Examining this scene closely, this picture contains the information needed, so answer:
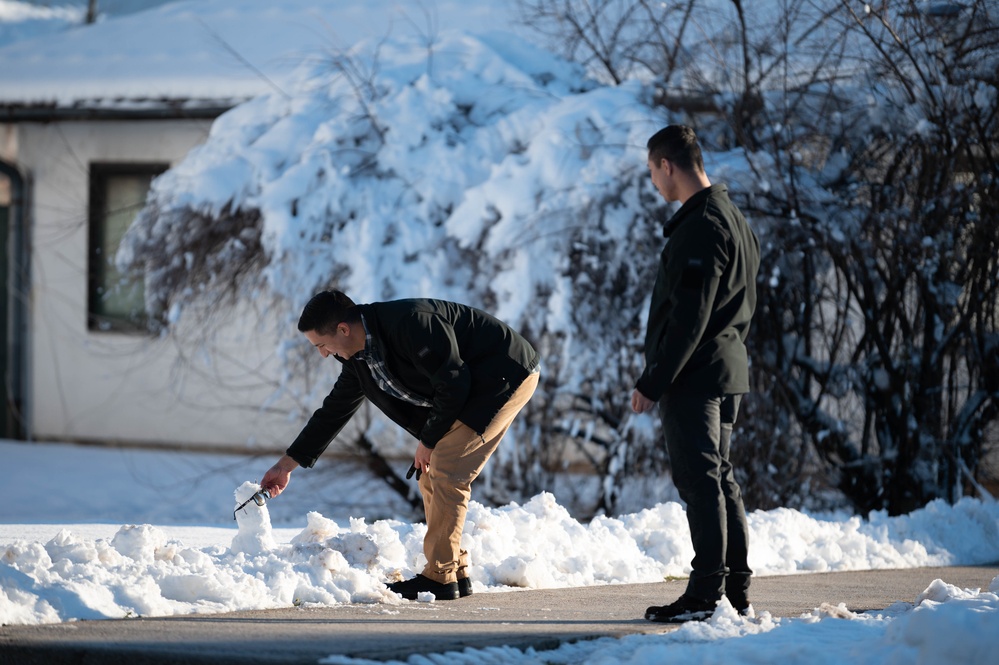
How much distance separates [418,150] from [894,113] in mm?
3042

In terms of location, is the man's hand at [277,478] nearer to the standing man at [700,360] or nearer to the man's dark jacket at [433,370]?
the man's dark jacket at [433,370]

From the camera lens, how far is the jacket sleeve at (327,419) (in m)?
4.73

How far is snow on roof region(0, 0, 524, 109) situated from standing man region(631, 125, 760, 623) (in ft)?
23.7

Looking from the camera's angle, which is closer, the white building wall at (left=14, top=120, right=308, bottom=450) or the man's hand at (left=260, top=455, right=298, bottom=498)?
the man's hand at (left=260, top=455, right=298, bottom=498)

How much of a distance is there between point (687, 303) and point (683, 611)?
1043 millimetres

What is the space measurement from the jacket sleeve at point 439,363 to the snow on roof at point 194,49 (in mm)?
7162

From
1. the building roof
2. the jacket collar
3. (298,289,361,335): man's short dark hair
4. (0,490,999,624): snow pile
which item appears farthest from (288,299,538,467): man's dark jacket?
the building roof

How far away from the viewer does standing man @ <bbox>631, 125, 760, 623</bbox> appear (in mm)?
4055

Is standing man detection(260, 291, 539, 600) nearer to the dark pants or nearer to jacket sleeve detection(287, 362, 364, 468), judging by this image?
jacket sleeve detection(287, 362, 364, 468)

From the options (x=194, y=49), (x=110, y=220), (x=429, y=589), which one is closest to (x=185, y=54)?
(x=194, y=49)

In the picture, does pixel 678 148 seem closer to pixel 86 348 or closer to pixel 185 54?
pixel 185 54

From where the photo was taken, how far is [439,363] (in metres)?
4.38

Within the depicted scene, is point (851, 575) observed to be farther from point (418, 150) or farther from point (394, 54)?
point (394, 54)

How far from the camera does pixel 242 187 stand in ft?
26.4
